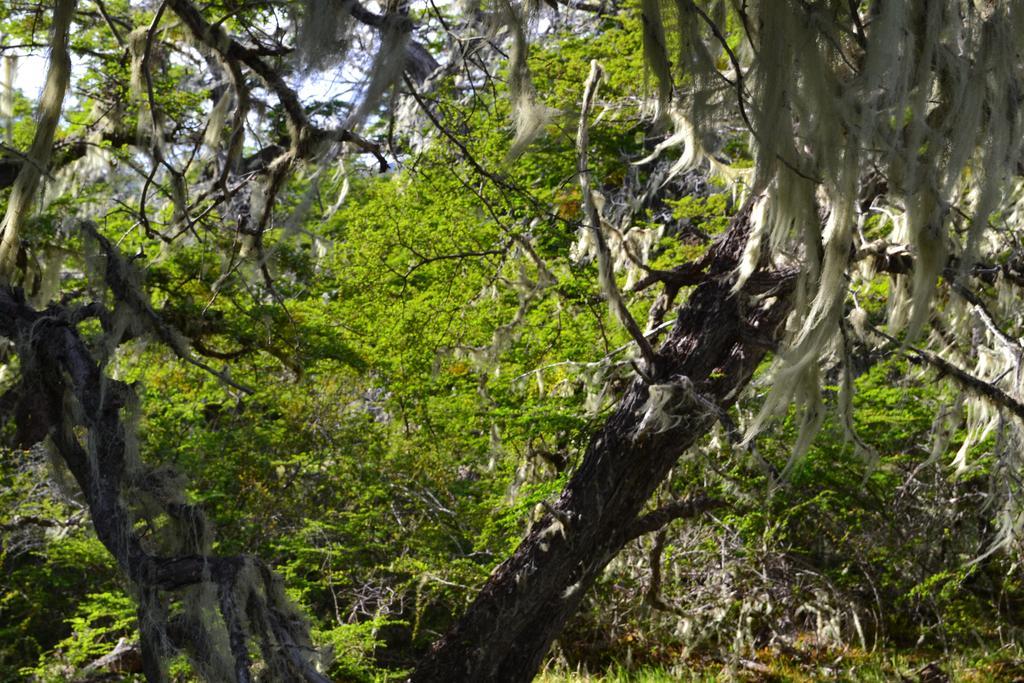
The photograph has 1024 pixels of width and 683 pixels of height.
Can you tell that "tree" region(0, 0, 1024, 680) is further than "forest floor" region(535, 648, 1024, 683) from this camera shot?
No

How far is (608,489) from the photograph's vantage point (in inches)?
161

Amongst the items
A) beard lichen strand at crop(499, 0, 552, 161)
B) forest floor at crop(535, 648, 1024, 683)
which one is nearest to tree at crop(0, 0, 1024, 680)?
beard lichen strand at crop(499, 0, 552, 161)

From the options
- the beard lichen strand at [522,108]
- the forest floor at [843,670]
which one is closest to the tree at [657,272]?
the beard lichen strand at [522,108]

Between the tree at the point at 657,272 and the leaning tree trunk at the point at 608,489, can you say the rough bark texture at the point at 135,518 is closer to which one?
the tree at the point at 657,272

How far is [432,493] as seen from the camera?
7.72 metres

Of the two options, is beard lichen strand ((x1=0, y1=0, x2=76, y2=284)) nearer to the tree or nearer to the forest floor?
the tree

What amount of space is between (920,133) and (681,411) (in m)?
1.77

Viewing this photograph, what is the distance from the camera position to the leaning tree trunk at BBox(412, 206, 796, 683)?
4055mm

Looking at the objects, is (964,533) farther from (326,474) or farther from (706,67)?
(706,67)

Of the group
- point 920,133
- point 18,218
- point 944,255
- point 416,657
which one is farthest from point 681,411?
point 416,657

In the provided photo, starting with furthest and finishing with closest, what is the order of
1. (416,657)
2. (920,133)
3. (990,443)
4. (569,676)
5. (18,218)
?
(416,657)
(569,676)
(990,443)
(18,218)
(920,133)

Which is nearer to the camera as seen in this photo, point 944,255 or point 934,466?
point 944,255

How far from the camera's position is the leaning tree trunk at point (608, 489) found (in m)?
4.05

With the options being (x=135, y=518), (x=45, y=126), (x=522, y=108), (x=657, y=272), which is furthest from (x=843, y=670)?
(x=45, y=126)
